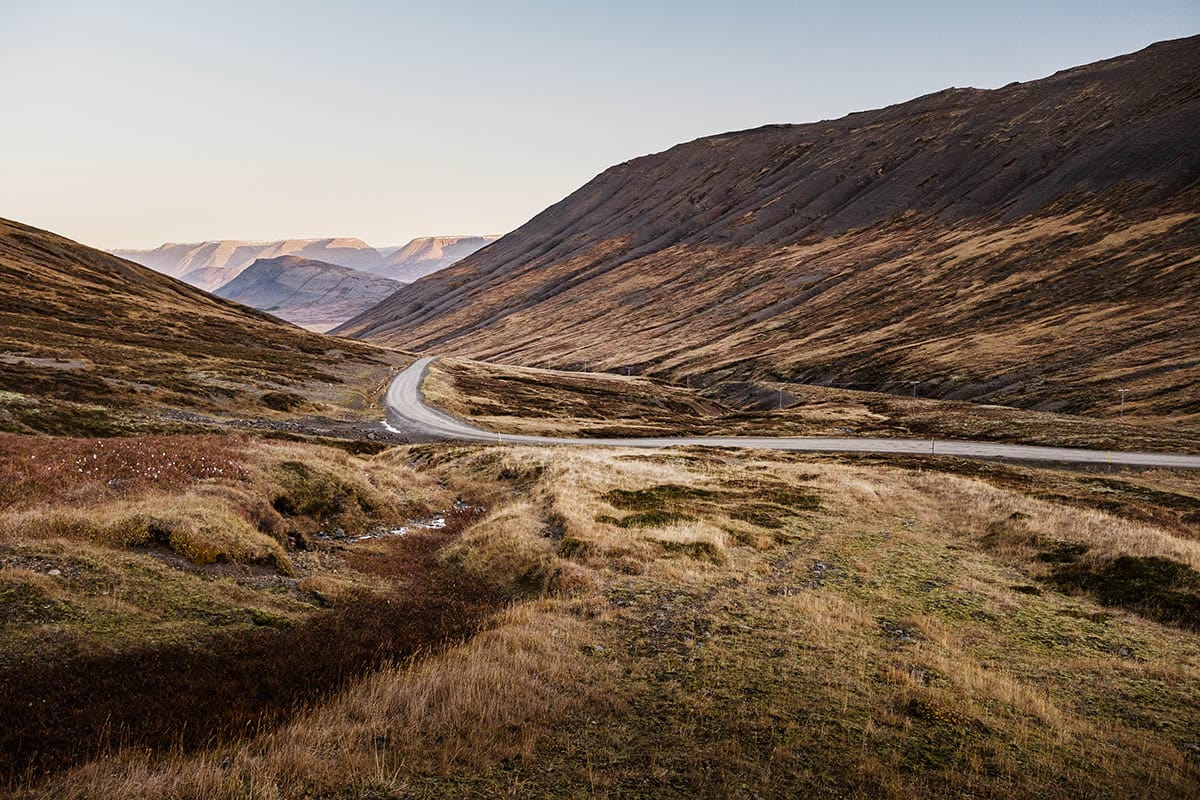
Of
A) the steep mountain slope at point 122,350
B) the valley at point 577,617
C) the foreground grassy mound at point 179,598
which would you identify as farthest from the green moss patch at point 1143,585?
the steep mountain slope at point 122,350

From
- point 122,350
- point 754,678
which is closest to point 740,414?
point 122,350

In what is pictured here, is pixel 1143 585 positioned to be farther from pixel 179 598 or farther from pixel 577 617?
pixel 179 598

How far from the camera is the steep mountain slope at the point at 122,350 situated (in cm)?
5022

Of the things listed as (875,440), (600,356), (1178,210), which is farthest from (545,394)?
(1178,210)

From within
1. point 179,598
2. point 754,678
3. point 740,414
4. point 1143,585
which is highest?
point 179,598

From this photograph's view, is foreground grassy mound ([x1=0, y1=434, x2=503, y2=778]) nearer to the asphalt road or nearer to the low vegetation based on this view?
the asphalt road

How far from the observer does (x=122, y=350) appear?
7669 cm

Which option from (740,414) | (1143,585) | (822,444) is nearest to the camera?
(1143,585)

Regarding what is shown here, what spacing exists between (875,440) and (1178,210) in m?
146

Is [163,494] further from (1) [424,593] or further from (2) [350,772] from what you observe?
(2) [350,772]

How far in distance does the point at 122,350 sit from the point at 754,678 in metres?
90.4

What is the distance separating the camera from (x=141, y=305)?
388ft

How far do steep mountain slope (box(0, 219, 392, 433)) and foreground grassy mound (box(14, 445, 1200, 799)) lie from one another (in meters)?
38.4

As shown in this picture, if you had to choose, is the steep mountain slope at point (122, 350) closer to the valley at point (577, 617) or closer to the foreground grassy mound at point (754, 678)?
the valley at point (577, 617)
